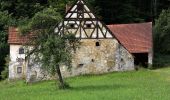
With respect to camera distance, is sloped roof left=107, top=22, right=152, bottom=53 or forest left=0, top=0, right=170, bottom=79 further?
forest left=0, top=0, right=170, bottom=79

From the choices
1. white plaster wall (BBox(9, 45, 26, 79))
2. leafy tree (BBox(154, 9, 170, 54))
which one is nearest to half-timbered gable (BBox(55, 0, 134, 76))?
white plaster wall (BBox(9, 45, 26, 79))

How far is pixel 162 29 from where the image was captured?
72.7 meters

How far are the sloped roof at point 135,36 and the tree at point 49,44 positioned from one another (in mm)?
16993

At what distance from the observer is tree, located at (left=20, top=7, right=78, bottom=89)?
4494 cm

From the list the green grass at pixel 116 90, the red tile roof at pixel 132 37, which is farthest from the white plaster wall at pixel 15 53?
the green grass at pixel 116 90

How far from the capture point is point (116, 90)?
40062mm

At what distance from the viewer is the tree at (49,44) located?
44938 mm

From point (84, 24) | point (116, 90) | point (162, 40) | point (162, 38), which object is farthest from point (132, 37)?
point (116, 90)

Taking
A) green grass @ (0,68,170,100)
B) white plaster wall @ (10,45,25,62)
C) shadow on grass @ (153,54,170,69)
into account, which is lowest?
green grass @ (0,68,170,100)

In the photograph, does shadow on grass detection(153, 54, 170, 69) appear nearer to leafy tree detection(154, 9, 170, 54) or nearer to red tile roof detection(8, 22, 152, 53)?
leafy tree detection(154, 9, 170, 54)

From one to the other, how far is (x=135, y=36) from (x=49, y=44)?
22.7m

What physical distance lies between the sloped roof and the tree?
17.0 m

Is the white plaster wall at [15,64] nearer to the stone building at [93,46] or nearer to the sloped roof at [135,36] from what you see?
the stone building at [93,46]

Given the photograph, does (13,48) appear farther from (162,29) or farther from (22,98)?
(22,98)
